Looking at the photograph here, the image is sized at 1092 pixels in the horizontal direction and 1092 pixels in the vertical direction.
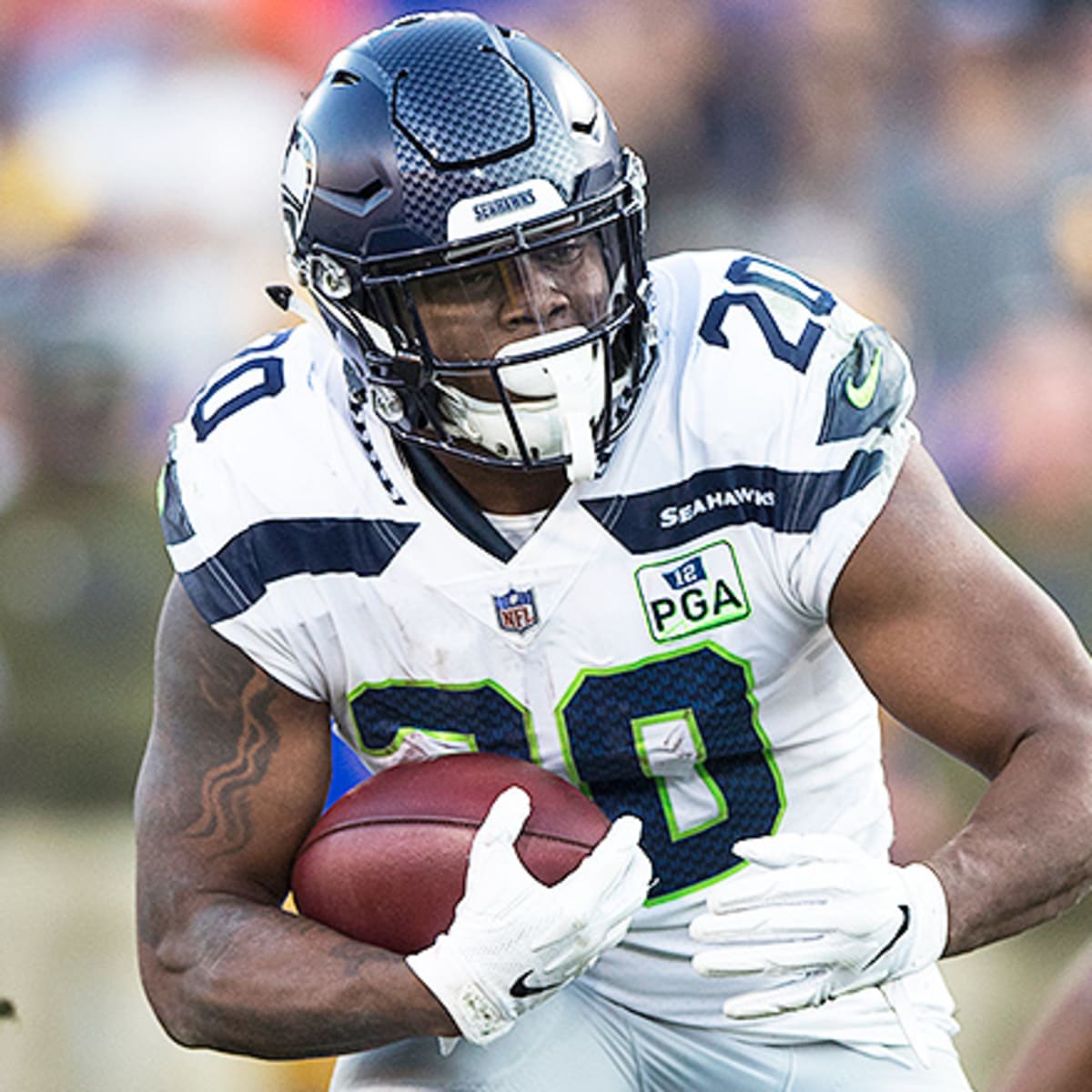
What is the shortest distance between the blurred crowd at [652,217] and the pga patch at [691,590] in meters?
2.58

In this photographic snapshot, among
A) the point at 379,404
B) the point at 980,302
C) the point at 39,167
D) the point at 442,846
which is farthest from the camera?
the point at 39,167

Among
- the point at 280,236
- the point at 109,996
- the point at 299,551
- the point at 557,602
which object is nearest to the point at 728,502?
the point at 557,602

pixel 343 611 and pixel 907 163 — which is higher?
pixel 343 611

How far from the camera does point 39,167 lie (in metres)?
4.93

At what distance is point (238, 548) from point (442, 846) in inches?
16.5

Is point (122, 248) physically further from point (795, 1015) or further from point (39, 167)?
point (795, 1015)

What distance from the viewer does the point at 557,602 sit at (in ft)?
6.81

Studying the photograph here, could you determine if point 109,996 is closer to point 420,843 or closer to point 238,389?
point 238,389

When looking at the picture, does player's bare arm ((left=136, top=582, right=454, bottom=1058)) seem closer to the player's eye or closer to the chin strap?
the chin strap

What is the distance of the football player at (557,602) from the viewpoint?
Answer: 6.50 ft

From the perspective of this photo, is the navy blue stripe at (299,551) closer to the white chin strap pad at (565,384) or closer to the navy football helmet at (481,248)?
the navy football helmet at (481,248)

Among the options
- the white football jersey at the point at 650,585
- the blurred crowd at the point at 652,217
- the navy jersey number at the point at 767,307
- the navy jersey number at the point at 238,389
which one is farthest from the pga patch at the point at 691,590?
the blurred crowd at the point at 652,217

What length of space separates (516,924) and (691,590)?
448 mm

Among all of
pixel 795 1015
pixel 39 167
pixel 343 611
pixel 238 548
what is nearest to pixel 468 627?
pixel 343 611
